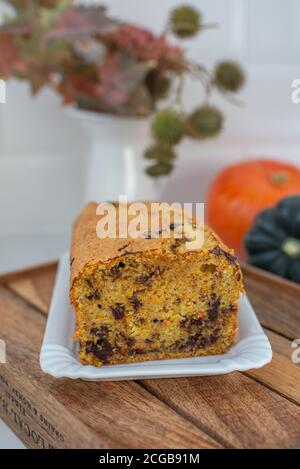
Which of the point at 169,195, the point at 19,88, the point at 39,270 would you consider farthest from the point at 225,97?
the point at 39,270

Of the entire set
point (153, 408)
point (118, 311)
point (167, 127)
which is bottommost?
point (153, 408)

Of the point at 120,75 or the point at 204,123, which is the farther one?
the point at 204,123

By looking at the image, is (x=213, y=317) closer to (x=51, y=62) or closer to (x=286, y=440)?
(x=286, y=440)

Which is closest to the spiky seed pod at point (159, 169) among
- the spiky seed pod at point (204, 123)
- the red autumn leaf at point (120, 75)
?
the spiky seed pod at point (204, 123)

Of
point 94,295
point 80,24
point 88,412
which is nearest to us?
point 88,412

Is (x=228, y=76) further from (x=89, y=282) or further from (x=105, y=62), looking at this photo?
(x=89, y=282)

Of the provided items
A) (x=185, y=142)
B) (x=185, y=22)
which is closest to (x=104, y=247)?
(x=185, y=22)

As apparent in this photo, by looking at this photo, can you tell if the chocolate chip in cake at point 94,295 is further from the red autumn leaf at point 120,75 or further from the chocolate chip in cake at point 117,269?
the red autumn leaf at point 120,75
